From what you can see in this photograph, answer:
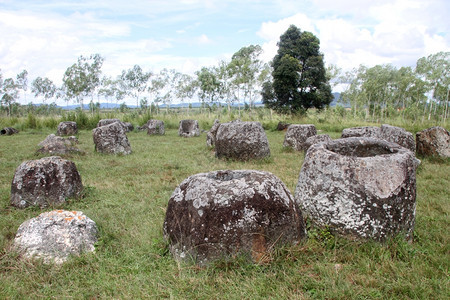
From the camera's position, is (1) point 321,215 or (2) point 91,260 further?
(1) point 321,215

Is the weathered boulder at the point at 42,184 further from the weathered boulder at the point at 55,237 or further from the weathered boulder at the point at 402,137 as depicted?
the weathered boulder at the point at 402,137

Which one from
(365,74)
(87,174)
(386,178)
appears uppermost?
(365,74)

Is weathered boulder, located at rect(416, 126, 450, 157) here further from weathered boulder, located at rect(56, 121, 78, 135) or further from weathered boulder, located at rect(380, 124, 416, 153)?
weathered boulder, located at rect(56, 121, 78, 135)

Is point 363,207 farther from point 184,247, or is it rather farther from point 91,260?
point 91,260

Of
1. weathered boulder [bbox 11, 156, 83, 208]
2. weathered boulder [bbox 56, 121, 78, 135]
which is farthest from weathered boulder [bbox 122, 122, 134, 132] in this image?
weathered boulder [bbox 11, 156, 83, 208]

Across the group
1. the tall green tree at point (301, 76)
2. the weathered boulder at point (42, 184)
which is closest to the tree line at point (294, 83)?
the tall green tree at point (301, 76)

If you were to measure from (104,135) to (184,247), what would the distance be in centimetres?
866

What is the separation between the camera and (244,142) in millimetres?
9258

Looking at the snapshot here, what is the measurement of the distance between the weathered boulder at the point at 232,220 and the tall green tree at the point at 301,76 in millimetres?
24716

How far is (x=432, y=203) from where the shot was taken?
17.9ft

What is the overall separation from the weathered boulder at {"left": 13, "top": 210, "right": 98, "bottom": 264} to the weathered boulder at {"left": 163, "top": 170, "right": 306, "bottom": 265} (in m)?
1.10

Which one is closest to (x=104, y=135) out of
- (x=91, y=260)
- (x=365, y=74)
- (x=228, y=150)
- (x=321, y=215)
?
(x=228, y=150)

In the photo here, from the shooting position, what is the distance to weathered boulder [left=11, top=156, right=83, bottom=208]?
17.3 feet

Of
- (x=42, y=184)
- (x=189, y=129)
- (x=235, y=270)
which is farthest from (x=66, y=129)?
(x=235, y=270)
